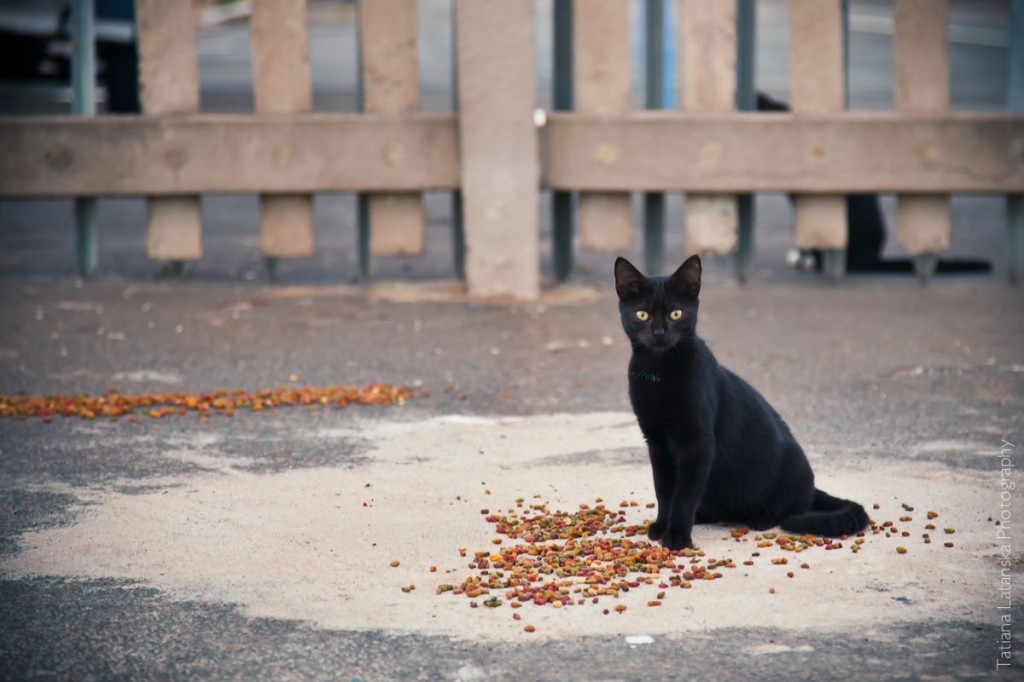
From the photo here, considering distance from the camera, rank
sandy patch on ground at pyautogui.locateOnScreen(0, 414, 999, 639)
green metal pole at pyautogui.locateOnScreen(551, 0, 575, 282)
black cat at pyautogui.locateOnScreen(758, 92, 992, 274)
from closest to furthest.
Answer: sandy patch on ground at pyautogui.locateOnScreen(0, 414, 999, 639) → green metal pole at pyautogui.locateOnScreen(551, 0, 575, 282) → black cat at pyautogui.locateOnScreen(758, 92, 992, 274)

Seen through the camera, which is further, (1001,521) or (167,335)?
(167,335)

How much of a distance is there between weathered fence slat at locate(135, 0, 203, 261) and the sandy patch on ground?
3.61 m

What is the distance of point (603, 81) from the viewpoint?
8680 millimetres

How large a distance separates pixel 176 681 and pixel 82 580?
2.78ft

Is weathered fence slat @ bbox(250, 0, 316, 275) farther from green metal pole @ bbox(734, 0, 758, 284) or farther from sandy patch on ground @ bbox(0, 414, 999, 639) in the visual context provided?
sandy patch on ground @ bbox(0, 414, 999, 639)

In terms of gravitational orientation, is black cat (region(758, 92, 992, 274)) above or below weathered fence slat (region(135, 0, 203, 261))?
below

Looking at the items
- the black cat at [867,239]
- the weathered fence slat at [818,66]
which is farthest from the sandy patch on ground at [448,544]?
the black cat at [867,239]

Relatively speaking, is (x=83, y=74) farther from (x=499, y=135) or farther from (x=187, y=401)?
(x=187, y=401)

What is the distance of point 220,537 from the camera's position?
457 cm

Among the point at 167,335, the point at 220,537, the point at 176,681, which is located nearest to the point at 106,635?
the point at 176,681

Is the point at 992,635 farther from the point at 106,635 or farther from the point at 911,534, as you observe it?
the point at 106,635

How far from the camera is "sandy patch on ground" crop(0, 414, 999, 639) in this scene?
388 centimetres

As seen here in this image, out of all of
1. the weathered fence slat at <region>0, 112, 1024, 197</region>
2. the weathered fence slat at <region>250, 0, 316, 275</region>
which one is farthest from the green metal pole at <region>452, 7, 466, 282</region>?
the weathered fence slat at <region>250, 0, 316, 275</region>

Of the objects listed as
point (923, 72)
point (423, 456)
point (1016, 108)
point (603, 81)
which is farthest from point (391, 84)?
point (1016, 108)
